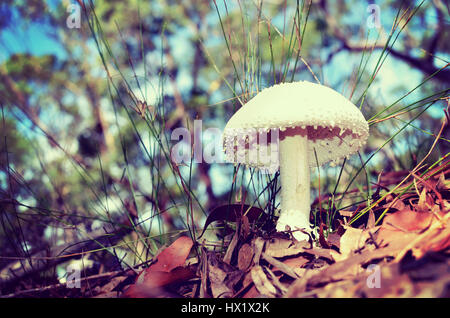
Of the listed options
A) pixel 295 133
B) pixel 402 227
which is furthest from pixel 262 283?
pixel 295 133

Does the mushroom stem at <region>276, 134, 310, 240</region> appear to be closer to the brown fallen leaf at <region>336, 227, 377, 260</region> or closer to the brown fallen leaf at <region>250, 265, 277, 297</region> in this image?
the brown fallen leaf at <region>336, 227, 377, 260</region>

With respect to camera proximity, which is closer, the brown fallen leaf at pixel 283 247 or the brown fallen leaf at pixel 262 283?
the brown fallen leaf at pixel 262 283

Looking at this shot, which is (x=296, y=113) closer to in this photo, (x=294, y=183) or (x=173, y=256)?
(x=294, y=183)

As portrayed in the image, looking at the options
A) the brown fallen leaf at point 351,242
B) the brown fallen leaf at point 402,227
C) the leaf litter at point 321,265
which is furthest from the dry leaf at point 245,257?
the brown fallen leaf at point 402,227

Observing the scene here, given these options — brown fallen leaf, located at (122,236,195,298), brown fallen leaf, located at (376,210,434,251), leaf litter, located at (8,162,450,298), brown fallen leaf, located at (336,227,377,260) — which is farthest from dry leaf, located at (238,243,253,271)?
brown fallen leaf, located at (376,210,434,251)

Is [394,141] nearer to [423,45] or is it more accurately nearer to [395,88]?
[423,45]

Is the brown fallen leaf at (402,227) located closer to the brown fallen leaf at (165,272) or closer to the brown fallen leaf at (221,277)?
the brown fallen leaf at (221,277)

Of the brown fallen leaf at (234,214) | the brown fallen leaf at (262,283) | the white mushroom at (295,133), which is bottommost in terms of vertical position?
the brown fallen leaf at (262,283)
